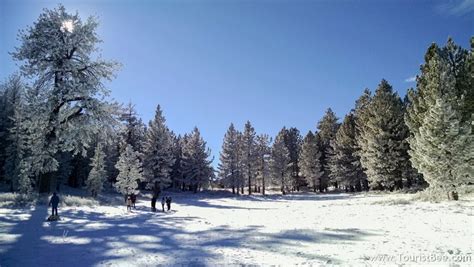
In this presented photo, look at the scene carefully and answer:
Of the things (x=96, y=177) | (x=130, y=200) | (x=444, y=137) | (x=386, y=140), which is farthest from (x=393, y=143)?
(x=96, y=177)

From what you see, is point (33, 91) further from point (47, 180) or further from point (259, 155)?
point (259, 155)

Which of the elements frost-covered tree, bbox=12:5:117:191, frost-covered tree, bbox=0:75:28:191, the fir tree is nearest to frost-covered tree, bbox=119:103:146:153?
the fir tree

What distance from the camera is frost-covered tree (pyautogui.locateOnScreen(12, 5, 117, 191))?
23.3 metres

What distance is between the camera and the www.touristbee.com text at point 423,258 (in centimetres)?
910

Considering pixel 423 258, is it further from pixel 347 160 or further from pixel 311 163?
pixel 311 163

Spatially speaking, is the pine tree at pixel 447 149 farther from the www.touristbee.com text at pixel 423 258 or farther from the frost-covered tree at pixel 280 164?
the frost-covered tree at pixel 280 164

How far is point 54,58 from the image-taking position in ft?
78.0

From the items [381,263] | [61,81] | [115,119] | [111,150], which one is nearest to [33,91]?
[61,81]

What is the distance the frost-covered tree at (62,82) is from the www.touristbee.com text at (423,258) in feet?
71.7

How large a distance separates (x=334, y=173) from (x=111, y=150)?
4596 centimetres

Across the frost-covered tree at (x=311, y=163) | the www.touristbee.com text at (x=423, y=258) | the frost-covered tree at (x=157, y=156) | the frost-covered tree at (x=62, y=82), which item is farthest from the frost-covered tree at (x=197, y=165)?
the www.touristbee.com text at (x=423, y=258)

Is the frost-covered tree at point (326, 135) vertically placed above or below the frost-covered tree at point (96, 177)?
A: above

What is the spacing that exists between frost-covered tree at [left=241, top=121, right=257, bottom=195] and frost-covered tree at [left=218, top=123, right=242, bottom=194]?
1.33 metres

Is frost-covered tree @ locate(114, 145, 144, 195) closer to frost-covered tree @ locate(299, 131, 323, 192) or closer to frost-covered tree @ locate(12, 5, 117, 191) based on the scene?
frost-covered tree @ locate(12, 5, 117, 191)
